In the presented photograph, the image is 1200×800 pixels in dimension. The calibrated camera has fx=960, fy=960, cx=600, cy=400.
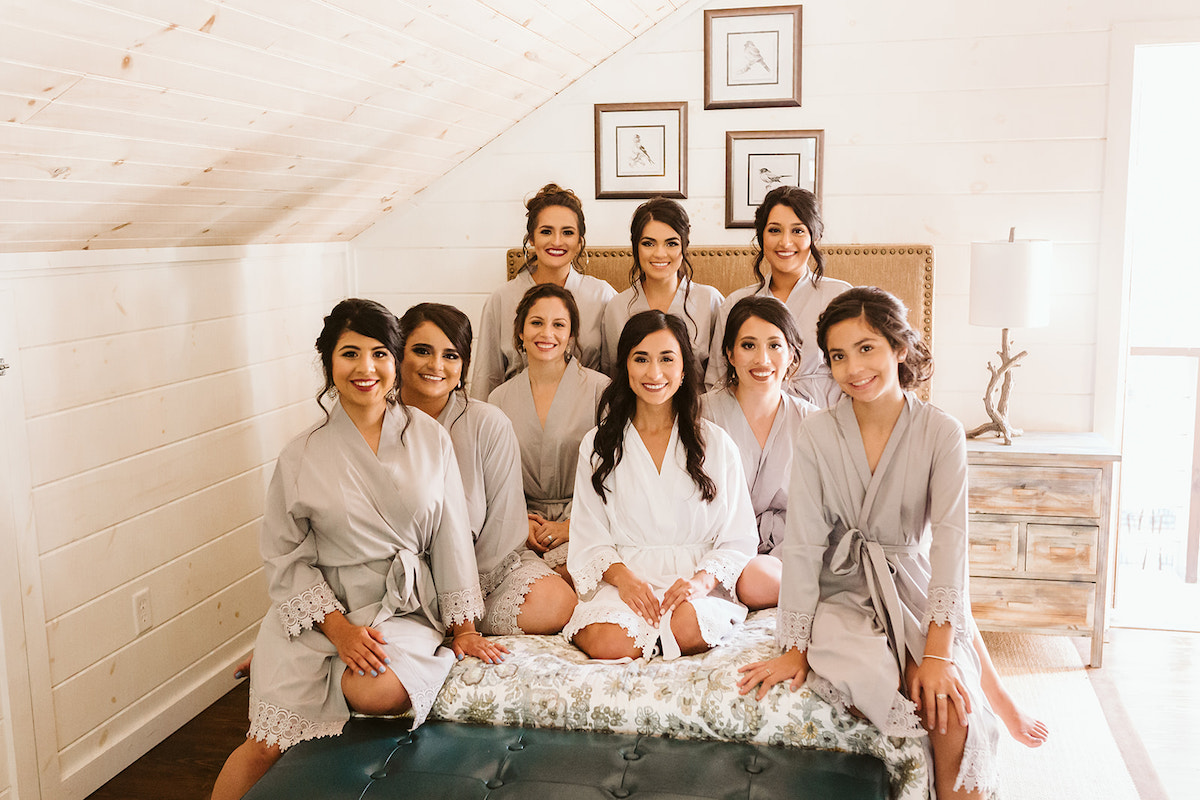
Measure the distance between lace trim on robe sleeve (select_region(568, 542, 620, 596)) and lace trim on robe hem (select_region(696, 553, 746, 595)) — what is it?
218 mm

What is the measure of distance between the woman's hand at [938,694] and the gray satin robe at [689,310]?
4.43 feet

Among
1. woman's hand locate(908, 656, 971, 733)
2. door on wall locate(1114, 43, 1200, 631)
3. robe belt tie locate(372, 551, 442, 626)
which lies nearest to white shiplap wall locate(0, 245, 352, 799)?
robe belt tie locate(372, 551, 442, 626)

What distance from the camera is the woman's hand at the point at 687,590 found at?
7.24 feet

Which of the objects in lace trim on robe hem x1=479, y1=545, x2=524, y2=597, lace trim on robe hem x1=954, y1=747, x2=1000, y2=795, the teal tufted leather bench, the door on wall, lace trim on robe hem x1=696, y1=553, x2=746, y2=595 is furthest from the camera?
the door on wall

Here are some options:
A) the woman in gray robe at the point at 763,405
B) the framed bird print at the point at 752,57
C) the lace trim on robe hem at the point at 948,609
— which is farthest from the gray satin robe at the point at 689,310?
the lace trim on robe hem at the point at 948,609

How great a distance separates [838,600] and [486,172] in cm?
230

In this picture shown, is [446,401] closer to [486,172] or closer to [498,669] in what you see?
[498,669]

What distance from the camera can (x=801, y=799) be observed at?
5.32 feet

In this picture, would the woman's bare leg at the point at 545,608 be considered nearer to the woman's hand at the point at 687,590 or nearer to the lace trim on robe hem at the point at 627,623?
the lace trim on robe hem at the point at 627,623

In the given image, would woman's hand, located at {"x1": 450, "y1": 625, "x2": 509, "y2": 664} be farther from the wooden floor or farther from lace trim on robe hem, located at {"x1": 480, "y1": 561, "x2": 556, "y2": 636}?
the wooden floor

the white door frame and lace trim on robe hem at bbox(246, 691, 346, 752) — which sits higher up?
the white door frame

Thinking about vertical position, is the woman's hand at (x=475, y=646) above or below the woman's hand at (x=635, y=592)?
below

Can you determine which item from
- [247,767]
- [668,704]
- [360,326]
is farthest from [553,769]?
[360,326]

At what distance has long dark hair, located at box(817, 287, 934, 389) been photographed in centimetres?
199
